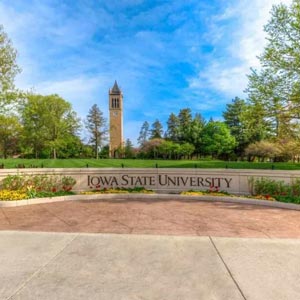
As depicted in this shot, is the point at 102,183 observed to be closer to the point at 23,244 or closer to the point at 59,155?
the point at 23,244

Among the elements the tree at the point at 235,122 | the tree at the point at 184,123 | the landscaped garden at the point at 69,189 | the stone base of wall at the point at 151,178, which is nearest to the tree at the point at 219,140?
the tree at the point at 235,122

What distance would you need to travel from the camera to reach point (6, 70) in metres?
12.7

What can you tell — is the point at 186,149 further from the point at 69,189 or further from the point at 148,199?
the point at 148,199

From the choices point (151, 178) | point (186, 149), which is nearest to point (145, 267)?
point (151, 178)

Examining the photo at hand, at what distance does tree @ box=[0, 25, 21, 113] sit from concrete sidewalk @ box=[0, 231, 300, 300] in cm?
1011

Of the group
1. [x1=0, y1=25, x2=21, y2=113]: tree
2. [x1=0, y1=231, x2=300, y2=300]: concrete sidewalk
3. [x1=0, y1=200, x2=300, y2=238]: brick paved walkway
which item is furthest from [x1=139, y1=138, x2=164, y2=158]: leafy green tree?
[x1=0, y1=231, x2=300, y2=300]: concrete sidewalk

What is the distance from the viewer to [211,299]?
284 cm

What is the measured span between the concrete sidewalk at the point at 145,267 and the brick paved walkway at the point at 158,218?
62cm

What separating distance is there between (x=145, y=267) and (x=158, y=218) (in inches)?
120

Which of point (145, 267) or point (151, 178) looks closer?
point (145, 267)

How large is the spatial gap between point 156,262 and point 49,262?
→ 1706 millimetres

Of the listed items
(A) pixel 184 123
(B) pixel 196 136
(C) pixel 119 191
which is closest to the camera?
(C) pixel 119 191

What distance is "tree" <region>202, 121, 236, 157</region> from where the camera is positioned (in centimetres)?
5184

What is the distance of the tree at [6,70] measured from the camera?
41.1 feet
